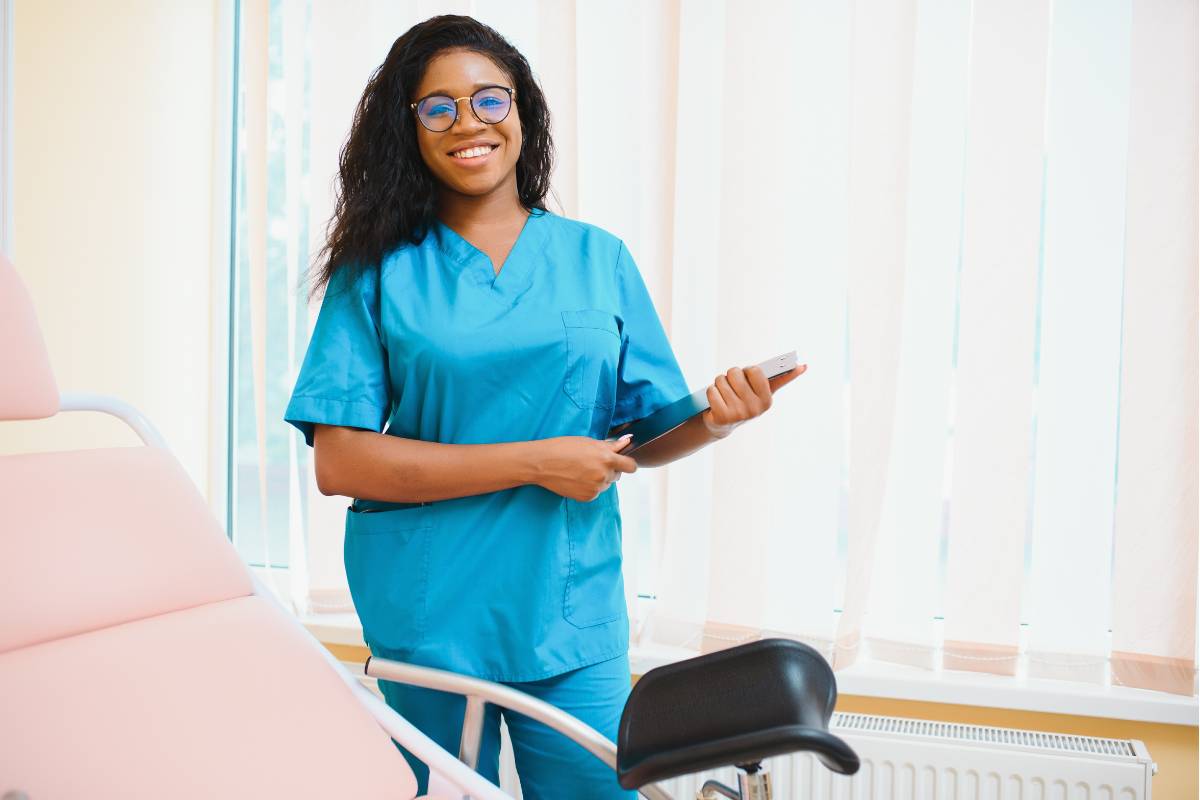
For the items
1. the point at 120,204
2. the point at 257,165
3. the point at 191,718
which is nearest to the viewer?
the point at 191,718

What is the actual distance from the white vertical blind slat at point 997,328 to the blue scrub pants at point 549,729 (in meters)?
0.80

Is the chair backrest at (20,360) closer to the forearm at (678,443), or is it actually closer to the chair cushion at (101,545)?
the chair cushion at (101,545)

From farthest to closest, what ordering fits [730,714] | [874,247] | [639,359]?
[874,247], [639,359], [730,714]

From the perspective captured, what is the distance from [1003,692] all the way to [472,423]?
111 cm

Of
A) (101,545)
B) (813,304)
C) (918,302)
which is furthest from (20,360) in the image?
(918,302)

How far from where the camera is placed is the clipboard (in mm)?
1049

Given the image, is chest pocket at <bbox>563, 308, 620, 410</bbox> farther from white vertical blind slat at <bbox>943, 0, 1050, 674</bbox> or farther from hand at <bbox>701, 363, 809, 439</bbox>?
white vertical blind slat at <bbox>943, 0, 1050, 674</bbox>

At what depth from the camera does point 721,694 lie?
82 centimetres

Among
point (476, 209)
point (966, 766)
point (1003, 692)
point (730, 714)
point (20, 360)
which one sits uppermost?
point (476, 209)

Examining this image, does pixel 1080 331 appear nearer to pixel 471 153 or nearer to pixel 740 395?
pixel 740 395

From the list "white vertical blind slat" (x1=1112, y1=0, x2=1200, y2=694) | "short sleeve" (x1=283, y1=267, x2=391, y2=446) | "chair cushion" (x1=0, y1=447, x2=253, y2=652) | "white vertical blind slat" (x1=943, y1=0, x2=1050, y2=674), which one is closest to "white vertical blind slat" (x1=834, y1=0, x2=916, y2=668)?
"white vertical blind slat" (x1=943, y1=0, x2=1050, y2=674)

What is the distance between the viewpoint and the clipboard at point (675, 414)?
105 cm

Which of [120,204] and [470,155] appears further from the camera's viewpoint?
[120,204]

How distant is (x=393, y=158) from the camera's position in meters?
1.21
